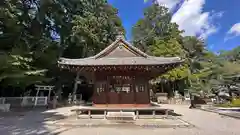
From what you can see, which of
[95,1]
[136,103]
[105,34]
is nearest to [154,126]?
[136,103]

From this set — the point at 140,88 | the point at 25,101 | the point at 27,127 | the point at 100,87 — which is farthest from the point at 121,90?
the point at 25,101

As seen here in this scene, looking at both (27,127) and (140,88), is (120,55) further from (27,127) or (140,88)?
(27,127)

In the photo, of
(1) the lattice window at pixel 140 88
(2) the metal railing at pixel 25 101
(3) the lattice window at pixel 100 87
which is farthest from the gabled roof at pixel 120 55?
(2) the metal railing at pixel 25 101

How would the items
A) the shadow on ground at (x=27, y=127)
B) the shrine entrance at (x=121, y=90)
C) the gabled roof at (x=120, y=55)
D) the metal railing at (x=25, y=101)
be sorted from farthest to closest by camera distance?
the metal railing at (x=25, y=101) < the gabled roof at (x=120, y=55) < the shrine entrance at (x=121, y=90) < the shadow on ground at (x=27, y=127)

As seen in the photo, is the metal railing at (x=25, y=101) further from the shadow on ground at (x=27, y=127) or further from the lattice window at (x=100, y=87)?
the lattice window at (x=100, y=87)

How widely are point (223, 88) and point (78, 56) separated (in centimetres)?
2028

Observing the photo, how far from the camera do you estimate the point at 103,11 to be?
28.1 m

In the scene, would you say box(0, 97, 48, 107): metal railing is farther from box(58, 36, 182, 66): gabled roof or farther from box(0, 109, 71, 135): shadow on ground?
box(58, 36, 182, 66): gabled roof

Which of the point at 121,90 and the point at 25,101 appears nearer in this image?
the point at 121,90

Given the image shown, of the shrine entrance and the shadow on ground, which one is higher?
the shrine entrance

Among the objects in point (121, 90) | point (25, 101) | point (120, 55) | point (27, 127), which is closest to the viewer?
point (27, 127)

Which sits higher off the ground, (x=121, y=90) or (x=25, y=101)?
(x=121, y=90)

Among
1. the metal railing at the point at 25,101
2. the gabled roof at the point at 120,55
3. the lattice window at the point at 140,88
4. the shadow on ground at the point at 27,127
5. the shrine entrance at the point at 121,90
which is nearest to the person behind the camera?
the shadow on ground at the point at 27,127

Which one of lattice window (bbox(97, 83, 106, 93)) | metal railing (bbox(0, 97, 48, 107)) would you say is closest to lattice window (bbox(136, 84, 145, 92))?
lattice window (bbox(97, 83, 106, 93))
